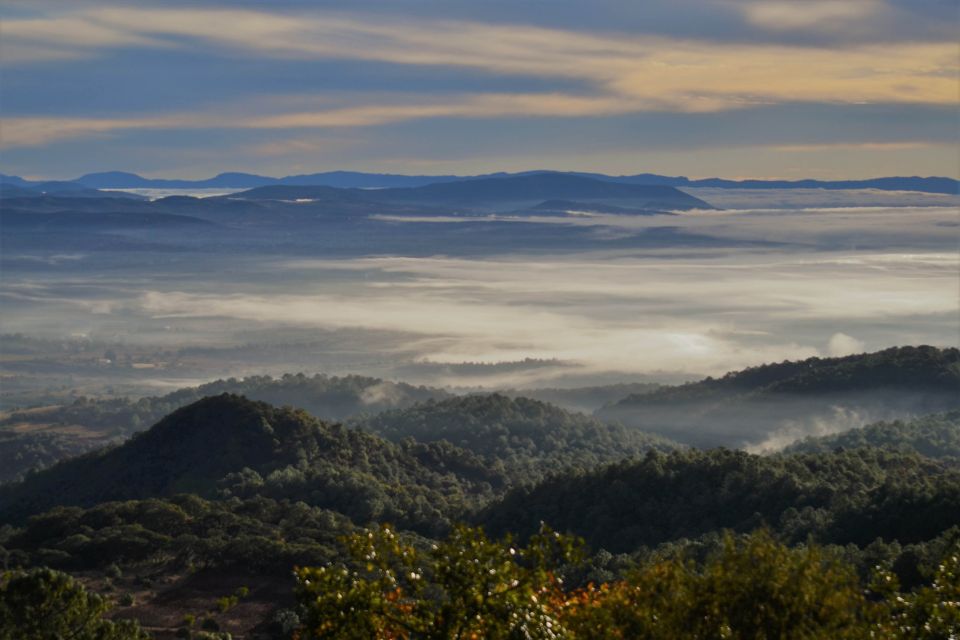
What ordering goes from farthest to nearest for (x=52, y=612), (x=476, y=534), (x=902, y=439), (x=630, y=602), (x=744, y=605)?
(x=902, y=439) → (x=52, y=612) → (x=630, y=602) → (x=476, y=534) → (x=744, y=605)

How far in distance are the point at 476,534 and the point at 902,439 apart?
155 metres

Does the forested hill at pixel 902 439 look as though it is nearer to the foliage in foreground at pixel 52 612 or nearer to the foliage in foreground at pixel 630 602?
the foliage in foreground at pixel 52 612

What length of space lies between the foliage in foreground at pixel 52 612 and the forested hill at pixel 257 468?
66.2 metres

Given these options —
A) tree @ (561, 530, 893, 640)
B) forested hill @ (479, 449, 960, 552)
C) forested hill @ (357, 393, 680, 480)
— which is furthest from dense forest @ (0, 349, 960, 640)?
forested hill @ (357, 393, 680, 480)

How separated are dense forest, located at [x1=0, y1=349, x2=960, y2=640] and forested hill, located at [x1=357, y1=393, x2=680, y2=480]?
0.55m

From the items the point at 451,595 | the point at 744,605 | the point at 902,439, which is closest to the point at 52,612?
the point at 451,595

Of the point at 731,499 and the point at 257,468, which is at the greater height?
the point at 731,499

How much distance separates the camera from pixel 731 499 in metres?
96.1

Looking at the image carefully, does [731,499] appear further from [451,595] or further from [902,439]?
[902,439]

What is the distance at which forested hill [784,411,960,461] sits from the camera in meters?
163

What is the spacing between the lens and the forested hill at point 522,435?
17275cm

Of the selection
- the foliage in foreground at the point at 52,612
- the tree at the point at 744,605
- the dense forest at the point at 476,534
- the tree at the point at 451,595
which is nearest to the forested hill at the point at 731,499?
the dense forest at the point at 476,534

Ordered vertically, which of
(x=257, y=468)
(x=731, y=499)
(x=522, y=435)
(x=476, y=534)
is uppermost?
(x=476, y=534)

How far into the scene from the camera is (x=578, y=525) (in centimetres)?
9794
